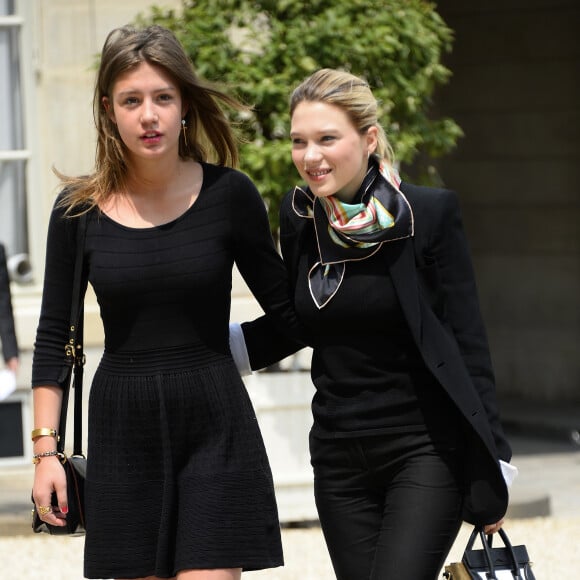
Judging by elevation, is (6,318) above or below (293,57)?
below

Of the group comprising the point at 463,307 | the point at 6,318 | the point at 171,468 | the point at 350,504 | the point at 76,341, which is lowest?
the point at 6,318

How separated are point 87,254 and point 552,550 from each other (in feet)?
12.6

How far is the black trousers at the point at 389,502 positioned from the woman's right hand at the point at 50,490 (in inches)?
25.0

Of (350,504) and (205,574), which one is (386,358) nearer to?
(350,504)

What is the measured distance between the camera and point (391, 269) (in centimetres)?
358

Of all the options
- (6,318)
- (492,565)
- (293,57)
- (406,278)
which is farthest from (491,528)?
(6,318)

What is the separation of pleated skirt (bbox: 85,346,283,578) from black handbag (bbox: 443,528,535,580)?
452 millimetres

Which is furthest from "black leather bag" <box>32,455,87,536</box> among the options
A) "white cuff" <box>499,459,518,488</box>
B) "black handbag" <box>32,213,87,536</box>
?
"white cuff" <box>499,459,518,488</box>

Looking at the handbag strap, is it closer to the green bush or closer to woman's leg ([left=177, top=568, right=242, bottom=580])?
woman's leg ([left=177, top=568, right=242, bottom=580])

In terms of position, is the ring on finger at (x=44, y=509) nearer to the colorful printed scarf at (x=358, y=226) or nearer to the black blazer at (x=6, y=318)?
the colorful printed scarf at (x=358, y=226)

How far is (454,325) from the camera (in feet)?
11.9

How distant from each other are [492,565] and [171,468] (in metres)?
0.81

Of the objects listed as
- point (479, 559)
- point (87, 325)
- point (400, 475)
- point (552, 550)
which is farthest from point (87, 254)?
point (87, 325)

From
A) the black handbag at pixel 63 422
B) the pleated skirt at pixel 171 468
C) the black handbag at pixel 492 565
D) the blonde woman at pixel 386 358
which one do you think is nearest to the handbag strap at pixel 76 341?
the black handbag at pixel 63 422
